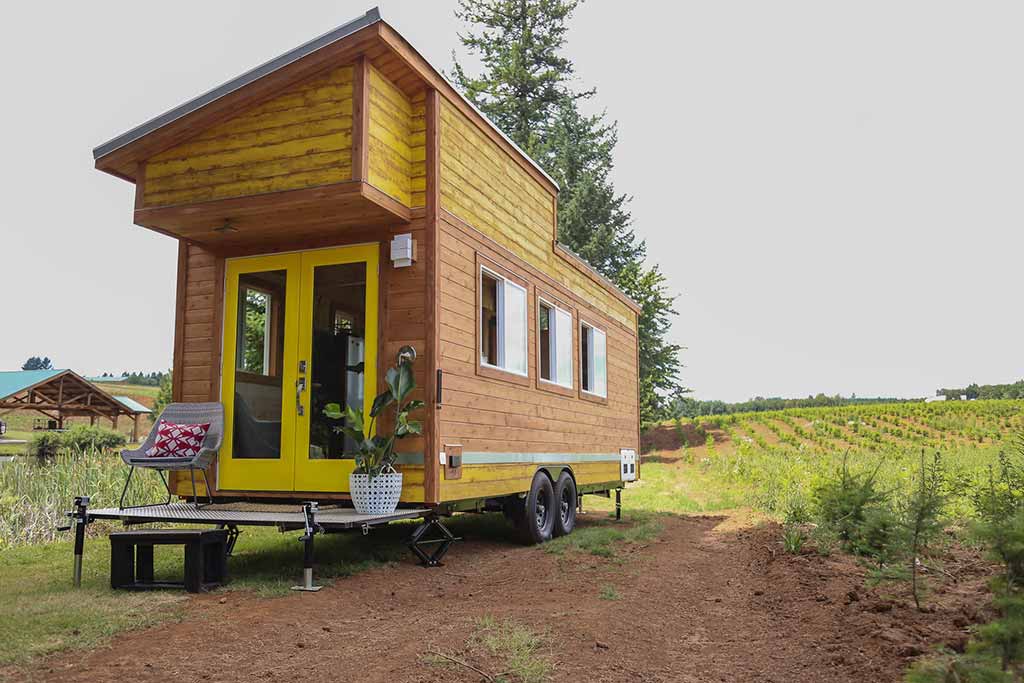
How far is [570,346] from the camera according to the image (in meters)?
9.21

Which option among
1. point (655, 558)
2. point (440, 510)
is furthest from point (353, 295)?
point (655, 558)

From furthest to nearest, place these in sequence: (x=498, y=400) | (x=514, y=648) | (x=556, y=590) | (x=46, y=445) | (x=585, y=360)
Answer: (x=46, y=445), (x=585, y=360), (x=498, y=400), (x=556, y=590), (x=514, y=648)

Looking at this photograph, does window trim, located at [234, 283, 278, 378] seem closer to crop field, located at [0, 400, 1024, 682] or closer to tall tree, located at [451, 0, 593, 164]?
crop field, located at [0, 400, 1024, 682]

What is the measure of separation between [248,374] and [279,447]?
0.74 meters

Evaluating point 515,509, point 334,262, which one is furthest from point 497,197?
point 515,509

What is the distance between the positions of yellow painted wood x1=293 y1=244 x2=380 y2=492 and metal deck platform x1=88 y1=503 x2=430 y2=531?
9.7 inches

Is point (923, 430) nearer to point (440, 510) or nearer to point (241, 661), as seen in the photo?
point (440, 510)

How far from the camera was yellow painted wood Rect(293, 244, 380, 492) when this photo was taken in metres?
6.09

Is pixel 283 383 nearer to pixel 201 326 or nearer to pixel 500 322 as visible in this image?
pixel 201 326

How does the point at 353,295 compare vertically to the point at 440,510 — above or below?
above

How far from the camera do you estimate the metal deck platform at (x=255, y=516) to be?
17.1 feet

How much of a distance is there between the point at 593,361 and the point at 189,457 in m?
5.30

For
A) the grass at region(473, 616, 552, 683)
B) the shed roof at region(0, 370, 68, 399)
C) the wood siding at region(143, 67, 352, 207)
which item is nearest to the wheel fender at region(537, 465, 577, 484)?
the wood siding at region(143, 67, 352, 207)

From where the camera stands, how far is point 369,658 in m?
3.54
